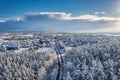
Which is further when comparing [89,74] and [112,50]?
[112,50]

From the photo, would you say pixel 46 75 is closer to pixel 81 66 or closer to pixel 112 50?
pixel 81 66

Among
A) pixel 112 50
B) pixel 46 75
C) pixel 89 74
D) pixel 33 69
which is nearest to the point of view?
pixel 89 74

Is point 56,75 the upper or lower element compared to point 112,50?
lower

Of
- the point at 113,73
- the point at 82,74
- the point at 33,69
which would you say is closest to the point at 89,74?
the point at 82,74

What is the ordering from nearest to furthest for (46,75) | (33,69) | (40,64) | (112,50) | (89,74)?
1. (89,74)
2. (46,75)
3. (33,69)
4. (40,64)
5. (112,50)

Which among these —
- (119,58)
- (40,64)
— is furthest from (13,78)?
(119,58)

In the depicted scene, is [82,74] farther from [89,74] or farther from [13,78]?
[13,78]

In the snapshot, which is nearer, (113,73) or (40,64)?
(113,73)

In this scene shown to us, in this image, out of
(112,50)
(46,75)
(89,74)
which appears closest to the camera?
(89,74)

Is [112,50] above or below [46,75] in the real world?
above
